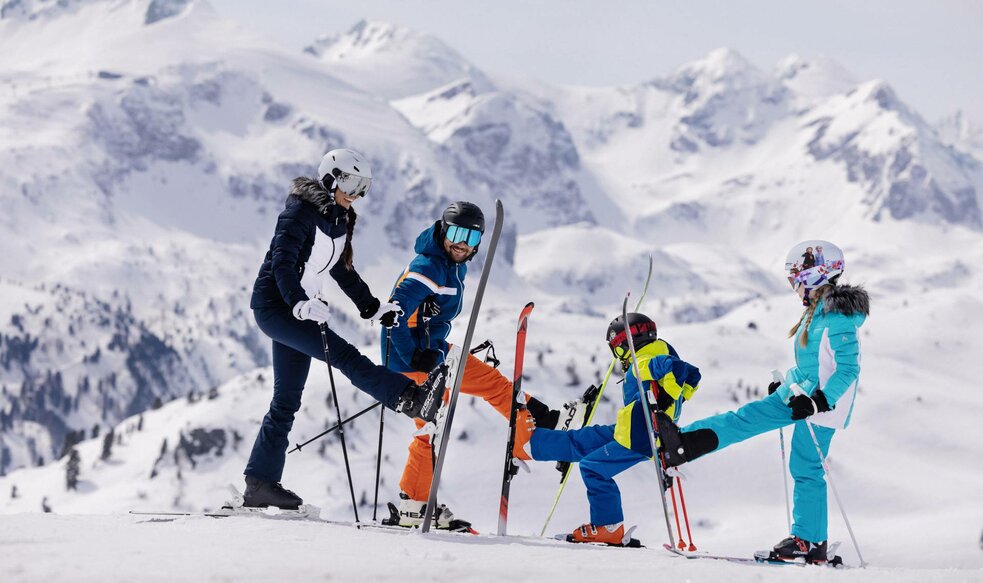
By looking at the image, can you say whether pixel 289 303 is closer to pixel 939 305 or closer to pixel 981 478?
pixel 981 478

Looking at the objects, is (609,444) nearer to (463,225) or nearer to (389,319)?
(389,319)

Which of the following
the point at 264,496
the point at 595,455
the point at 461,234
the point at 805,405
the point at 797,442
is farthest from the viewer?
the point at 461,234

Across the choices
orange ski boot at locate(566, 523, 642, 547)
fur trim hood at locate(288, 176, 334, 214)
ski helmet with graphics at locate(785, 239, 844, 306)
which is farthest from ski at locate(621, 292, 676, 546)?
fur trim hood at locate(288, 176, 334, 214)

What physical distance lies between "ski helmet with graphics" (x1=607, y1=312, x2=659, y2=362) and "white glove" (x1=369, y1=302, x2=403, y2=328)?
1862mm

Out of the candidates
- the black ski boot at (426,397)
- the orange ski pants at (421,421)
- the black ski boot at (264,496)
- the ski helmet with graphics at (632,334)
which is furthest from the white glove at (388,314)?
the ski helmet with graphics at (632,334)

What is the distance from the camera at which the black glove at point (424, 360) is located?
25.4 ft

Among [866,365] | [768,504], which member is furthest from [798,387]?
[866,365]

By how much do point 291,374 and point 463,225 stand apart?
6.21 ft

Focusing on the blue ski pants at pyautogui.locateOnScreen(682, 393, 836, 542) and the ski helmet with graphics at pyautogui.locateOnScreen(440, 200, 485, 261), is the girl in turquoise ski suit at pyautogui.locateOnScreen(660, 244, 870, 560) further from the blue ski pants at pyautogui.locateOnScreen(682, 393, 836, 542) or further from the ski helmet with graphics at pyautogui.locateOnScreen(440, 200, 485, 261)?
the ski helmet with graphics at pyautogui.locateOnScreen(440, 200, 485, 261)

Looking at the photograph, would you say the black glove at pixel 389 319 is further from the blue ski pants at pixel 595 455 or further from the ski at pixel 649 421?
the ski at pixel 649 421

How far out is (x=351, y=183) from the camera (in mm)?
7742

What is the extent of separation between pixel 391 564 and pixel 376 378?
82.1 inches

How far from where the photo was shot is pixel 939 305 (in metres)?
103

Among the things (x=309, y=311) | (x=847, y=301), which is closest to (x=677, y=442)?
(x=847, y=301)
